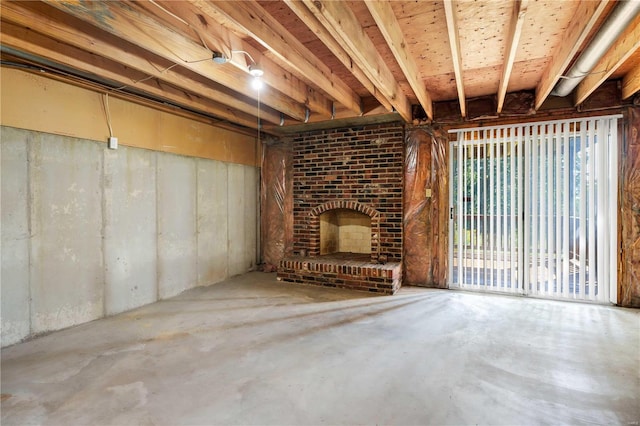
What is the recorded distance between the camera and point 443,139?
170 inches

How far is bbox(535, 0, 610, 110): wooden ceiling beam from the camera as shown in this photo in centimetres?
193

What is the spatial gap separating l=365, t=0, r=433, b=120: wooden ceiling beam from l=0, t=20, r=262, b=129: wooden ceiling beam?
2.32m

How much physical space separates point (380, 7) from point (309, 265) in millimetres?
3311

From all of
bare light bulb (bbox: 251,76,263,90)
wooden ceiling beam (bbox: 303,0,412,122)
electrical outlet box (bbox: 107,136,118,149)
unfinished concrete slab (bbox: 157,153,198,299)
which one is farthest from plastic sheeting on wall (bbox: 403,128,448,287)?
electrical outlet box (bbox: 107,136,118,149)

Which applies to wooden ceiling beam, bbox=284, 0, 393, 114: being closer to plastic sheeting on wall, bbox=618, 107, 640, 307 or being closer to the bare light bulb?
the bare light bulb

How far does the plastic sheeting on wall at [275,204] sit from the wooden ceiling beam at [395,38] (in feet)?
8.55

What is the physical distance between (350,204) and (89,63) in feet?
11.2

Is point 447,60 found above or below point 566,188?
above

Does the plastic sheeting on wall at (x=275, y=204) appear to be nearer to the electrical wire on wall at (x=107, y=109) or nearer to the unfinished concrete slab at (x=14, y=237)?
the electrical wire on wall at (x=107, y=109)

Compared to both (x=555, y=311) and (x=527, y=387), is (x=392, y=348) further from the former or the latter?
(x=555, y=311)

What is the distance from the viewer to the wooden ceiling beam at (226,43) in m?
2.05

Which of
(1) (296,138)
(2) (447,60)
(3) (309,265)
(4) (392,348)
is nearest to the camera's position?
(4) (392,348)

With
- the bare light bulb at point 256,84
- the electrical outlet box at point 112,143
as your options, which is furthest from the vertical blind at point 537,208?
the electrical outlet box at point 112,143

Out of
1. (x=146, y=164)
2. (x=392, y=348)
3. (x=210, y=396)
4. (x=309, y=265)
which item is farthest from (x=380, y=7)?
(x=309, y=265)
